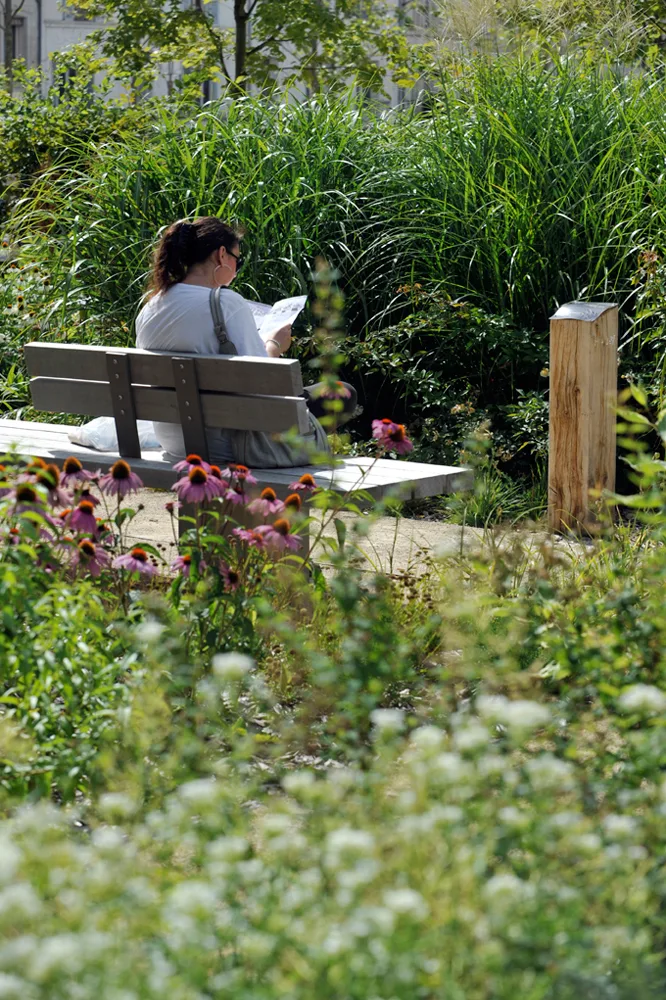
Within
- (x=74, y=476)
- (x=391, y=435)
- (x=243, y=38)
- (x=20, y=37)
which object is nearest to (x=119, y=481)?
(x=74, y=476)

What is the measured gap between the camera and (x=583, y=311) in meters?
5.58

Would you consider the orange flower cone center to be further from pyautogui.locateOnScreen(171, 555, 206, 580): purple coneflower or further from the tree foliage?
the tree foliage

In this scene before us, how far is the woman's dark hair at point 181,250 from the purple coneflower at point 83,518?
6.08ft

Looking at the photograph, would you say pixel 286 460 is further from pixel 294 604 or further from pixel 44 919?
pixel 44 919

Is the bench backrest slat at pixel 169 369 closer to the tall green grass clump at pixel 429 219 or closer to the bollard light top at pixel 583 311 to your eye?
the bollard light top at pixel 583 311

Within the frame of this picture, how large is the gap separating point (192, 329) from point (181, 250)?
0.37m

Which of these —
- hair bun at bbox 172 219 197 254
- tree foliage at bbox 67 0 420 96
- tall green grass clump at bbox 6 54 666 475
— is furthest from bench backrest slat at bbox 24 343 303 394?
tree foliage at bbox 67 0 420 96

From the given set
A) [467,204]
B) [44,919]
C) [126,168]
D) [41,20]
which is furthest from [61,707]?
[41,20]

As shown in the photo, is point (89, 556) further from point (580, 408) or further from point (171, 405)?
point (580, 408)

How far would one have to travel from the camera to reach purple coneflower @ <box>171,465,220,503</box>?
11.4 feet

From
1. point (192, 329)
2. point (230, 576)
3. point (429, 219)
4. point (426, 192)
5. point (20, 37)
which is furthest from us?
point (20, 37)

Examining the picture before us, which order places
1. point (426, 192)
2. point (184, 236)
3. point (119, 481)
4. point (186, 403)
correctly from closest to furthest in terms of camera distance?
point (119, 481), point (186, 403), point (184, 236), point (426, 192)

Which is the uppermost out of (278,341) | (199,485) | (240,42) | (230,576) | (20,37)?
(20,37)

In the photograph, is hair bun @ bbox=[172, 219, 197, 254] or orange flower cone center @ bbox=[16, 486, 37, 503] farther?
hair bun @ bbox=[172, 219, 197, 254]
